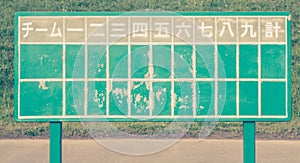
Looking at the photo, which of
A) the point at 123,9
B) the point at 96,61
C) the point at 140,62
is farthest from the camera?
the point at 123,9

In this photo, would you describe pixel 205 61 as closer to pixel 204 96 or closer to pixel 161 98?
pixel 204 96

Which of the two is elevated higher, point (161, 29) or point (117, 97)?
point (161, 29)

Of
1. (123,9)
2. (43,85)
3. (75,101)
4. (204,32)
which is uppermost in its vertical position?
(123,9)

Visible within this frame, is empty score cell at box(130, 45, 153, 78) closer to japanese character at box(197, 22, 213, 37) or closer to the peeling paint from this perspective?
japanese character at box(197, 22, 213, 37)

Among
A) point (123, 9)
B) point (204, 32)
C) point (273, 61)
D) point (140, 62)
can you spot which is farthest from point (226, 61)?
point (123, 9)

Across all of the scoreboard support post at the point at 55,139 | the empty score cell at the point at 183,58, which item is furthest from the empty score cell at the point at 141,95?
the scoreboard support post at the point at 55,139

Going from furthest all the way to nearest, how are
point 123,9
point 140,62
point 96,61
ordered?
point 123,9 → point 96,61 → point 140,62

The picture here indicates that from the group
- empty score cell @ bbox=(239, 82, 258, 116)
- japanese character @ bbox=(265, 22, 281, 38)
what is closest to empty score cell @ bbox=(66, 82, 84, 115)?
empty score cell @ bbox=(239, 82, 258, 116)

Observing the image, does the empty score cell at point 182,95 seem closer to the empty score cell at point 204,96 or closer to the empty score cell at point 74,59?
the empty score cell at point 204,96
